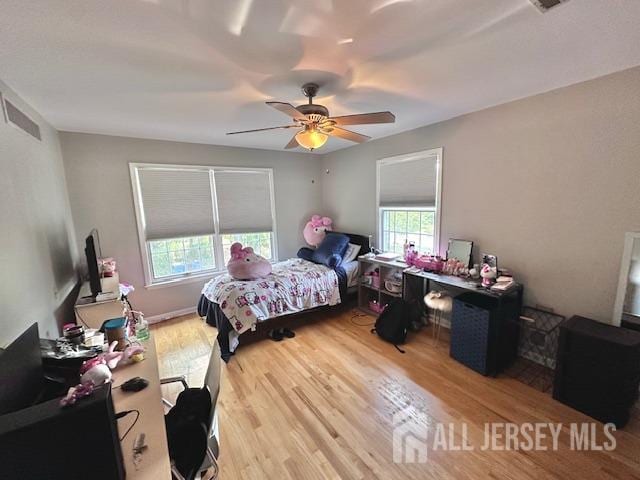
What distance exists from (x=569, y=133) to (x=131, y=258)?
4670 millimetres

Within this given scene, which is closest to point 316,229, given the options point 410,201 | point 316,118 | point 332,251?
point 332,251

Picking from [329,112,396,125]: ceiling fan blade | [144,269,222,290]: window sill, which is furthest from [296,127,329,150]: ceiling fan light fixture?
[144,269,222,290]: window sill

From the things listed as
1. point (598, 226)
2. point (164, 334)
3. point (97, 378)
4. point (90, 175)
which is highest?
point (90, 175)

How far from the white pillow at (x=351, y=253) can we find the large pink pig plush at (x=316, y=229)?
0.60 meters

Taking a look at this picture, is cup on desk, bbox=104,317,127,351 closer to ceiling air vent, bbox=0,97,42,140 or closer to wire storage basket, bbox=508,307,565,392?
ceiling air vent, bbox=0,97,42,140

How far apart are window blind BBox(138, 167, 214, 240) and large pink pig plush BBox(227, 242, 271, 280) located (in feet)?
2.86

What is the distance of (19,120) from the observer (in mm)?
1887

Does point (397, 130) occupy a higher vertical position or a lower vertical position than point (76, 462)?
higher

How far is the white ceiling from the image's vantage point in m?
1.17

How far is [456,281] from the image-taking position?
253cm

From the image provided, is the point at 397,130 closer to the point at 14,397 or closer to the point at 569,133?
the point at 569,133

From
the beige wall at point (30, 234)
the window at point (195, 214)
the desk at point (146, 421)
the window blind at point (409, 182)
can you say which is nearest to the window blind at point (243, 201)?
the window at point (195, 214)

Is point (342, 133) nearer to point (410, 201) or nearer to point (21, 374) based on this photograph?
point (410, 201)

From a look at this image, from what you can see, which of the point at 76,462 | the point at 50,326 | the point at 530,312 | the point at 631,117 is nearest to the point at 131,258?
the point at 50,326
